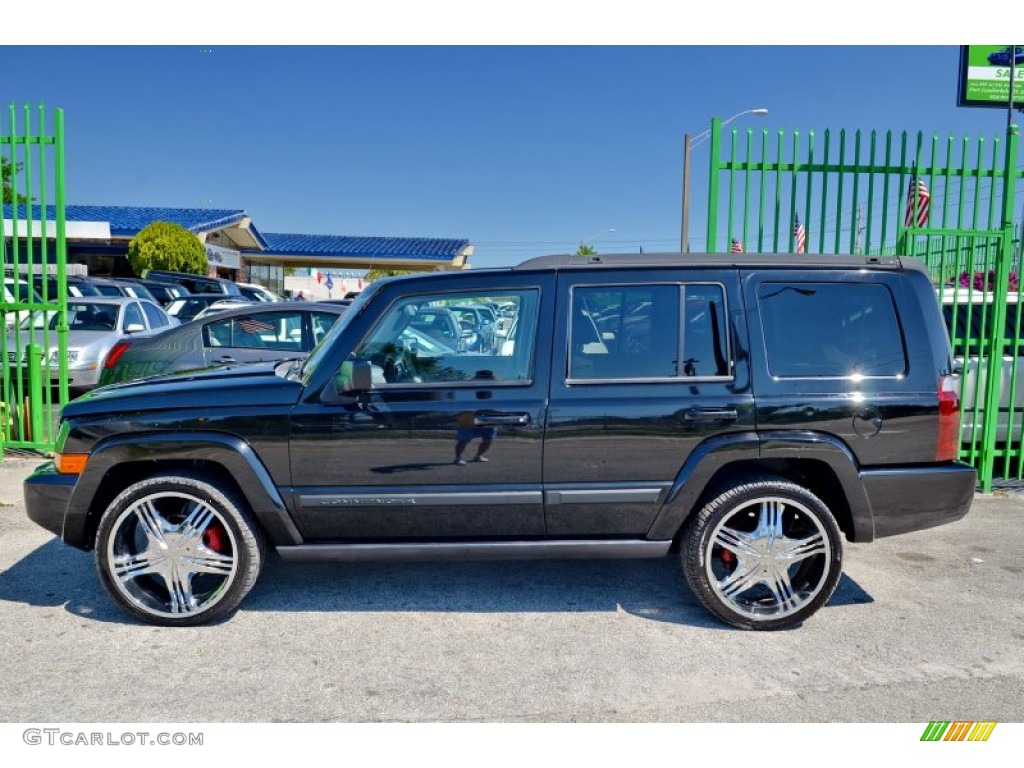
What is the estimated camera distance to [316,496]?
380 cm

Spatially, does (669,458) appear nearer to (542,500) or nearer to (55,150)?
(542,500)

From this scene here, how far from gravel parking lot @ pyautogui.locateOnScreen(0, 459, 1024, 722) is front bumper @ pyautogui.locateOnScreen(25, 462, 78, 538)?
0.51 m

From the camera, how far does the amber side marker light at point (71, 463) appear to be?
12.7ft

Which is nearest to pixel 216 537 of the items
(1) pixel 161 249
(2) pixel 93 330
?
(2) pixel 93 330

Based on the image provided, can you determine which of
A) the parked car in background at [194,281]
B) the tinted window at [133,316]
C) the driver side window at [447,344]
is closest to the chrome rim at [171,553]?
the driver side window at [447,344]

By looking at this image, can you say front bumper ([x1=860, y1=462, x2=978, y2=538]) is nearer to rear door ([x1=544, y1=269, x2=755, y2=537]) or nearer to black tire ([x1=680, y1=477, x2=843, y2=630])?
black tire ([x1=680, y1=477, x2=843, y2=630])

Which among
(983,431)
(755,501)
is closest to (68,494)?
(755,501)

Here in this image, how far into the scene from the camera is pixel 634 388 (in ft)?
12.5

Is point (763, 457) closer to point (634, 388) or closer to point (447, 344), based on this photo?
point (634, 388)

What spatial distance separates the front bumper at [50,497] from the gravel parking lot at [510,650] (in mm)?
513

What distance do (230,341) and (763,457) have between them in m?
5.52

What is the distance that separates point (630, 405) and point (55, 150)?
18.7ft

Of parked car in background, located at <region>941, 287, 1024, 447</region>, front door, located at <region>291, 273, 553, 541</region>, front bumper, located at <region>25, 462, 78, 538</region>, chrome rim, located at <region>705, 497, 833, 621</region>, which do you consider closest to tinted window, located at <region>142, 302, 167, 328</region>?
front bumper, located at <region>25, 462, 78, 538</region>

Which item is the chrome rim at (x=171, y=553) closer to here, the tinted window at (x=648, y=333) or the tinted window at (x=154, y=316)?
the tinted window at (x=648, y=333)
